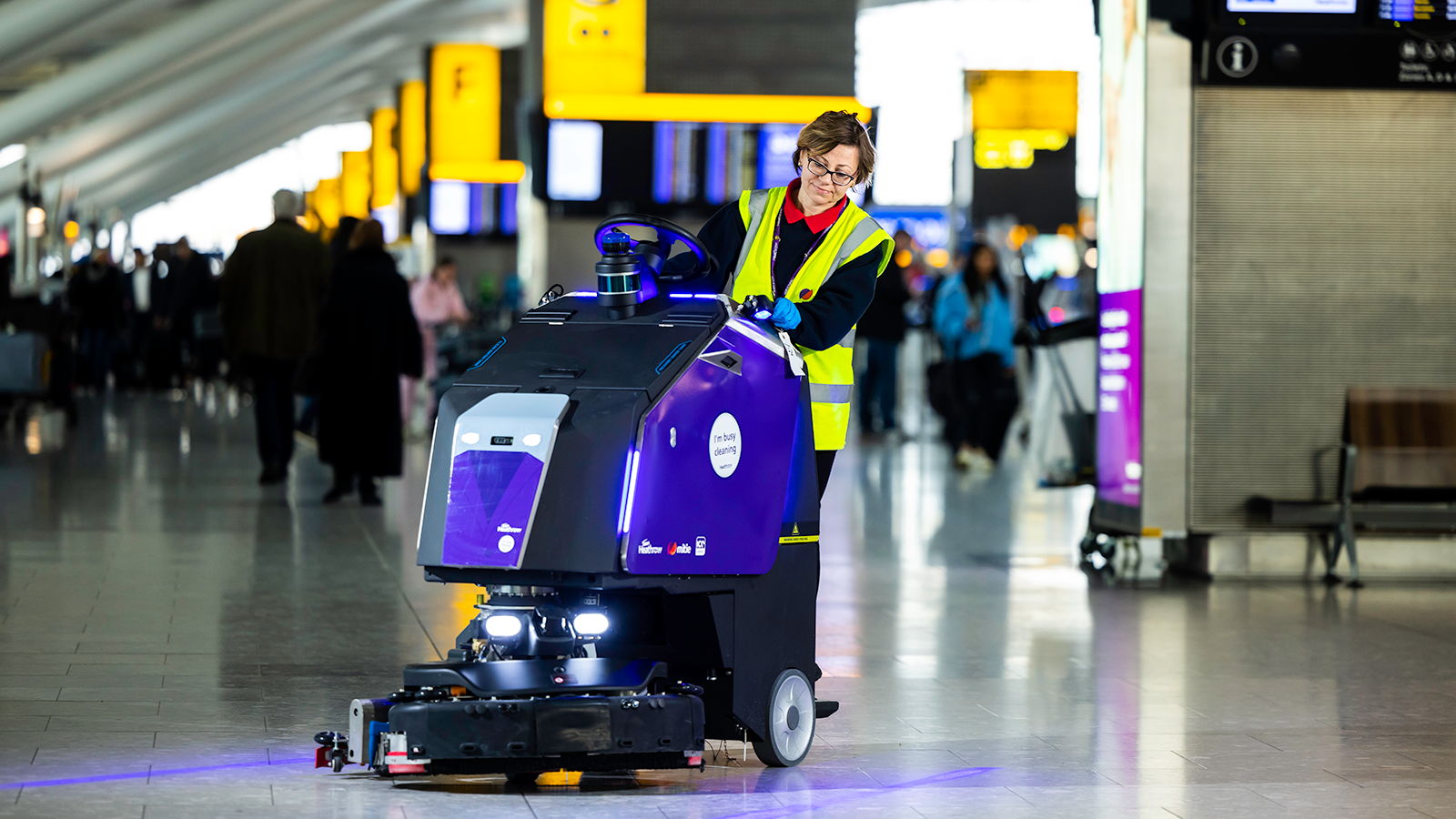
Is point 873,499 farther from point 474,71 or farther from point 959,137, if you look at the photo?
point 474,71

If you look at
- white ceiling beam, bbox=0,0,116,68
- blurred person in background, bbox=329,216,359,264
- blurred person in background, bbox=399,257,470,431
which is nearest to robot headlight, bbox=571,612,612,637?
blurred person in background, bbox=329,216,359,264

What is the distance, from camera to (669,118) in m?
19.4

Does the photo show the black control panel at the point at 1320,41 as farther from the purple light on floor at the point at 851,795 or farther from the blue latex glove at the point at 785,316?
the purple light on floor at the point at 851,795

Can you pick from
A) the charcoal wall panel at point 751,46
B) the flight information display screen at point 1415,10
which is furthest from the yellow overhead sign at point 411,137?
the flight information display screen at point 1415,10

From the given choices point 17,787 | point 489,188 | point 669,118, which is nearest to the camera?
point 17,787

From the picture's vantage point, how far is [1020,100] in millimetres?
27656

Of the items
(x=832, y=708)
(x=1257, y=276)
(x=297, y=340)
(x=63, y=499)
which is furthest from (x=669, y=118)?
(x=832, y=708)

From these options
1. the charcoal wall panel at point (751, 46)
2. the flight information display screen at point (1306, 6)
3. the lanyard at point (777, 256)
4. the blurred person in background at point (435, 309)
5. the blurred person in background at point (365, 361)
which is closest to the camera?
the lanyard at point (777, 256)

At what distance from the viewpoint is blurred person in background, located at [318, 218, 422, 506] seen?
36.3 ft

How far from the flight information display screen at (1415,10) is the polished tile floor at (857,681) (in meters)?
2.49

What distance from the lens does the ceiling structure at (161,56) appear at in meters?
31.0

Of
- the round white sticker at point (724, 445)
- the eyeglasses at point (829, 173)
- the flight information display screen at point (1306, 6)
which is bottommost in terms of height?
the round white sticker at point (724, 445)

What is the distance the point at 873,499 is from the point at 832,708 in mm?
7496

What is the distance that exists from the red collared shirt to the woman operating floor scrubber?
1 cm
